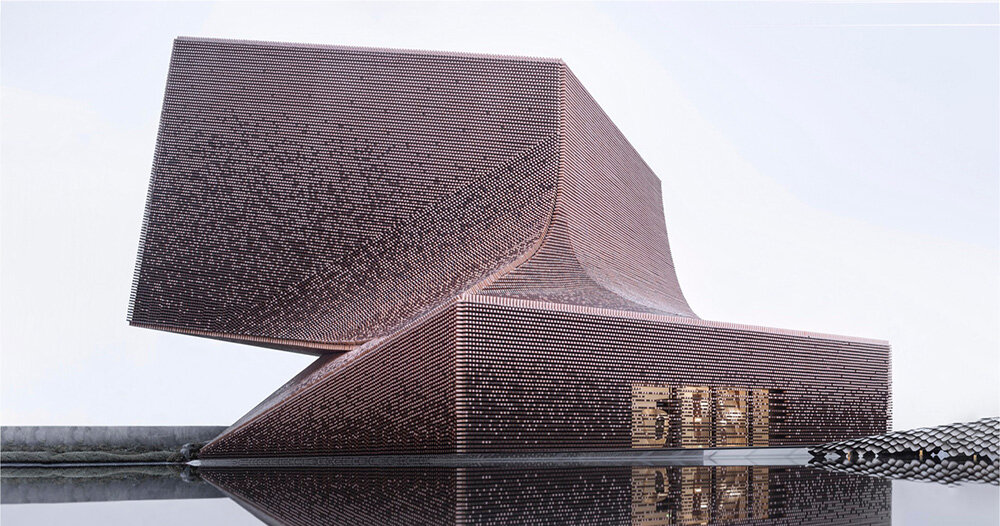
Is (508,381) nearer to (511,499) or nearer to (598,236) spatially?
(511,499)

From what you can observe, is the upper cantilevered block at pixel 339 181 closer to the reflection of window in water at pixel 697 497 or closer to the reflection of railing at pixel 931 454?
the reflection of railing at pixel 931 454

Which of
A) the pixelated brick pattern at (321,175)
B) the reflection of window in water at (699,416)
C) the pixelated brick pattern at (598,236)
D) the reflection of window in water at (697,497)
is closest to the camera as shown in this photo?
the reflection of window in water at (697,497)

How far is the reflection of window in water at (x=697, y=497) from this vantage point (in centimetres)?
435

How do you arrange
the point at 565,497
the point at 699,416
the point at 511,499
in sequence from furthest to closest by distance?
the point at 699,416 < the point at 565,497 < the point at 511,499

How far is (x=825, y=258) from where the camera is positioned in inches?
878

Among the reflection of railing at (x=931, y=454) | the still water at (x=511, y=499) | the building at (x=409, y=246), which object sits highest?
the building at (x=409, y=246)

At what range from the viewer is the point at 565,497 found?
17.3 ft

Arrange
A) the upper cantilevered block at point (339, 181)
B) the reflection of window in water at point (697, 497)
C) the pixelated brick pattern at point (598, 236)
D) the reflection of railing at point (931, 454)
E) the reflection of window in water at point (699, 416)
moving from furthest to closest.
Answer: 1. the upper cantilevered block at point (339, 181)
2. the pixelated brick pattern at point (598, 236)
3. the reflection of window in water at point (699, 416)
4. the reflection of railing at point (931, 454)
5. the reflection of window in water at point (697, 497)

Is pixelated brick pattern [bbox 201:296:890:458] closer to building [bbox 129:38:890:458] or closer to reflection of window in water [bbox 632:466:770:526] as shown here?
building [bbox 129:38:890:458]

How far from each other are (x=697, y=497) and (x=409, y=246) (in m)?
8.46

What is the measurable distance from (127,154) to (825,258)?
14.7 metres

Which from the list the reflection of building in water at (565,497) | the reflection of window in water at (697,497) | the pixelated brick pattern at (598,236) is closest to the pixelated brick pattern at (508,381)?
the pixelated brick pattern at (598,236)

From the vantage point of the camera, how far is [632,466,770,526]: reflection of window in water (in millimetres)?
4348

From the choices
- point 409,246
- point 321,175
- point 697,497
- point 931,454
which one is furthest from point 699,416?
point 321,175
